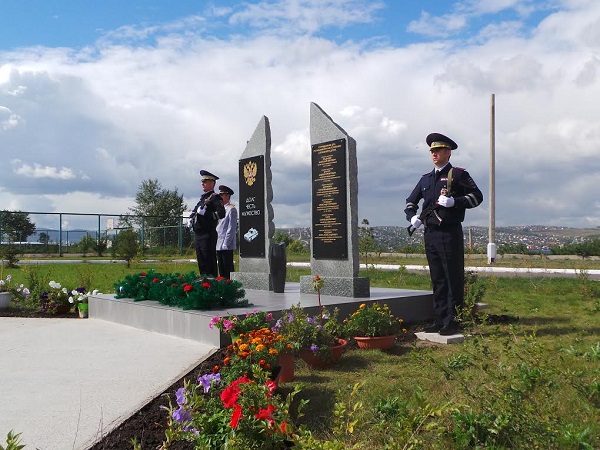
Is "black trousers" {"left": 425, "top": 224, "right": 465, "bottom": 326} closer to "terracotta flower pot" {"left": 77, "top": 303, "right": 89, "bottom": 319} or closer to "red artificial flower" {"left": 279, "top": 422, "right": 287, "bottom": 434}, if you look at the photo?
"red artificial flower" {"left": 279, "top": 422, "right": 287, "bottom": 434}

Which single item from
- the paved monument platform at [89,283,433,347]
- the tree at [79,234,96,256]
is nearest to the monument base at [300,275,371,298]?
the paved monument platform at [89,283,433,347]

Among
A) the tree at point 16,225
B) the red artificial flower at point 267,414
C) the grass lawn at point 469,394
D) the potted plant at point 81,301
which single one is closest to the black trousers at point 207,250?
the potted plant at point 81,301

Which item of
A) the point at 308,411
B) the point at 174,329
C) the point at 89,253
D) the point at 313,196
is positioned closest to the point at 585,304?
the point at 313,196

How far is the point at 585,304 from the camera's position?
32.0ft

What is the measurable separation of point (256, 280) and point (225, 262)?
34.3 inches

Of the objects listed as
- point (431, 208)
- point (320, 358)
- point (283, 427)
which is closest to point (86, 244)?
point (431, 208)

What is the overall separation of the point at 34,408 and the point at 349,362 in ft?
9.02

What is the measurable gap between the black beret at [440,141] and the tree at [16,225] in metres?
26.2

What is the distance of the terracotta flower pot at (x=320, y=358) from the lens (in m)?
5.26

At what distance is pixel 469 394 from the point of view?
323cm

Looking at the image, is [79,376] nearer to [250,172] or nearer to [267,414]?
[267,414]

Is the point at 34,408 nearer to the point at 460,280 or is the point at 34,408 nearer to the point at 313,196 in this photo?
the point at 460,280

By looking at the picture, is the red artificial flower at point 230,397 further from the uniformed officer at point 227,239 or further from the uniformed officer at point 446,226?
the uniformed officer at point 227,239

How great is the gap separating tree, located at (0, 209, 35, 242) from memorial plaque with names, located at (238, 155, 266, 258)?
855 inches
